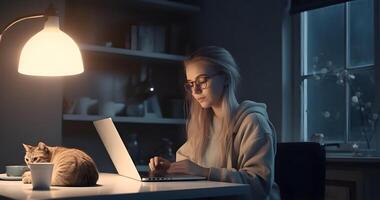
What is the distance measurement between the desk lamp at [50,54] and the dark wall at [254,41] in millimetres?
1586

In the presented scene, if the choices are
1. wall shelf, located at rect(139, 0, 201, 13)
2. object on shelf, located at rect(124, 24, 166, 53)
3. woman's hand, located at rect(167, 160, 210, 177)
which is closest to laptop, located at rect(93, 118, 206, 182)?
woman's hand, located at rect(167, 160, 210, 177)

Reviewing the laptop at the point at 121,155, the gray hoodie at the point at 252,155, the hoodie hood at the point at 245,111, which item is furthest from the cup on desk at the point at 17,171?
the hoodie hood at the point at 245,111

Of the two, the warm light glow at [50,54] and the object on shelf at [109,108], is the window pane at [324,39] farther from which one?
the warm light glow at [50,54]

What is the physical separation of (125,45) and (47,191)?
2296 millimetres

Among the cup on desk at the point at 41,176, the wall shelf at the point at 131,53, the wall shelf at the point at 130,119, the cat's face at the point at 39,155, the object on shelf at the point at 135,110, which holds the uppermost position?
the wall shelf at the point at 131,53

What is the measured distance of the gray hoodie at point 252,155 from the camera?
1.71 metres

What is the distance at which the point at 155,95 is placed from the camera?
3711mm

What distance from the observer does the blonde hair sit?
196cm

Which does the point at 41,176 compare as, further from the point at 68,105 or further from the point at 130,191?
the point at 68,105

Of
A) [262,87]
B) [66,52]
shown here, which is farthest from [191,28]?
[66,52]

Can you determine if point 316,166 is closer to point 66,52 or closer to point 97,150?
point 66,52

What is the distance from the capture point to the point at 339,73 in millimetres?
2816

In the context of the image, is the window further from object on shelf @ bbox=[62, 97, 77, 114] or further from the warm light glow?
the warm light glow

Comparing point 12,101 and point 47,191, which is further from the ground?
point 12,101
